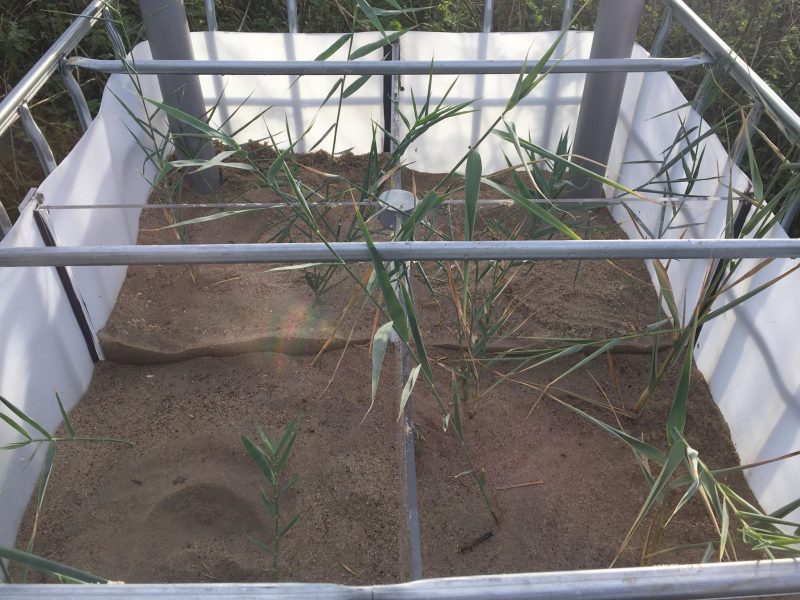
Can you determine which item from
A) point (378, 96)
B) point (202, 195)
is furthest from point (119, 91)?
point (378, 96)

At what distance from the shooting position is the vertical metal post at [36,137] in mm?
1609

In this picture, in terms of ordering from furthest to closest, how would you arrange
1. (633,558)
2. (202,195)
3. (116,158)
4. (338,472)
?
(202,195) < (116,158) < (338,472) < (633,558)

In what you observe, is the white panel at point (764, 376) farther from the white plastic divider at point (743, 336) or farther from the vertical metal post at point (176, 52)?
the vertical metal post at point (176, 52)

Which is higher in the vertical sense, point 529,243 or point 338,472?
point 529,243

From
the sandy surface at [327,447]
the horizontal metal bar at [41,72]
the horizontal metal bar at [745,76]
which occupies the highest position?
the horizontal metal bar at [41,72]

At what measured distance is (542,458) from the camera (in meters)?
1.69

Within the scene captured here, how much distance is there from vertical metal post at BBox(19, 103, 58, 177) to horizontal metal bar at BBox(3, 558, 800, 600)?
125 cm

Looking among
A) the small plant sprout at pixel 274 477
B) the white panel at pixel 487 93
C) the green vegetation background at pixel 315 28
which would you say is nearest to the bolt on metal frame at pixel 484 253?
the small plant sprout at pixel 274 477

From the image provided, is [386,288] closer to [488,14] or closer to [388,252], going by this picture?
[388,252]

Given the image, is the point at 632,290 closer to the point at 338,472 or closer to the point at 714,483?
the point at 338,472

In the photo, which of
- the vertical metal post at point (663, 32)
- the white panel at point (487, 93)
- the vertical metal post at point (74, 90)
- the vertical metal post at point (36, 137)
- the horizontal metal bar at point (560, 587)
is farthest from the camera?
the white panel at point (487, 93)

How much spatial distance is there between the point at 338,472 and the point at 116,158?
1122mm

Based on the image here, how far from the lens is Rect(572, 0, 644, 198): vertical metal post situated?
2.23 meters

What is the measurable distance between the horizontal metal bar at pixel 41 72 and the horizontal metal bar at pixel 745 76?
1.55m
